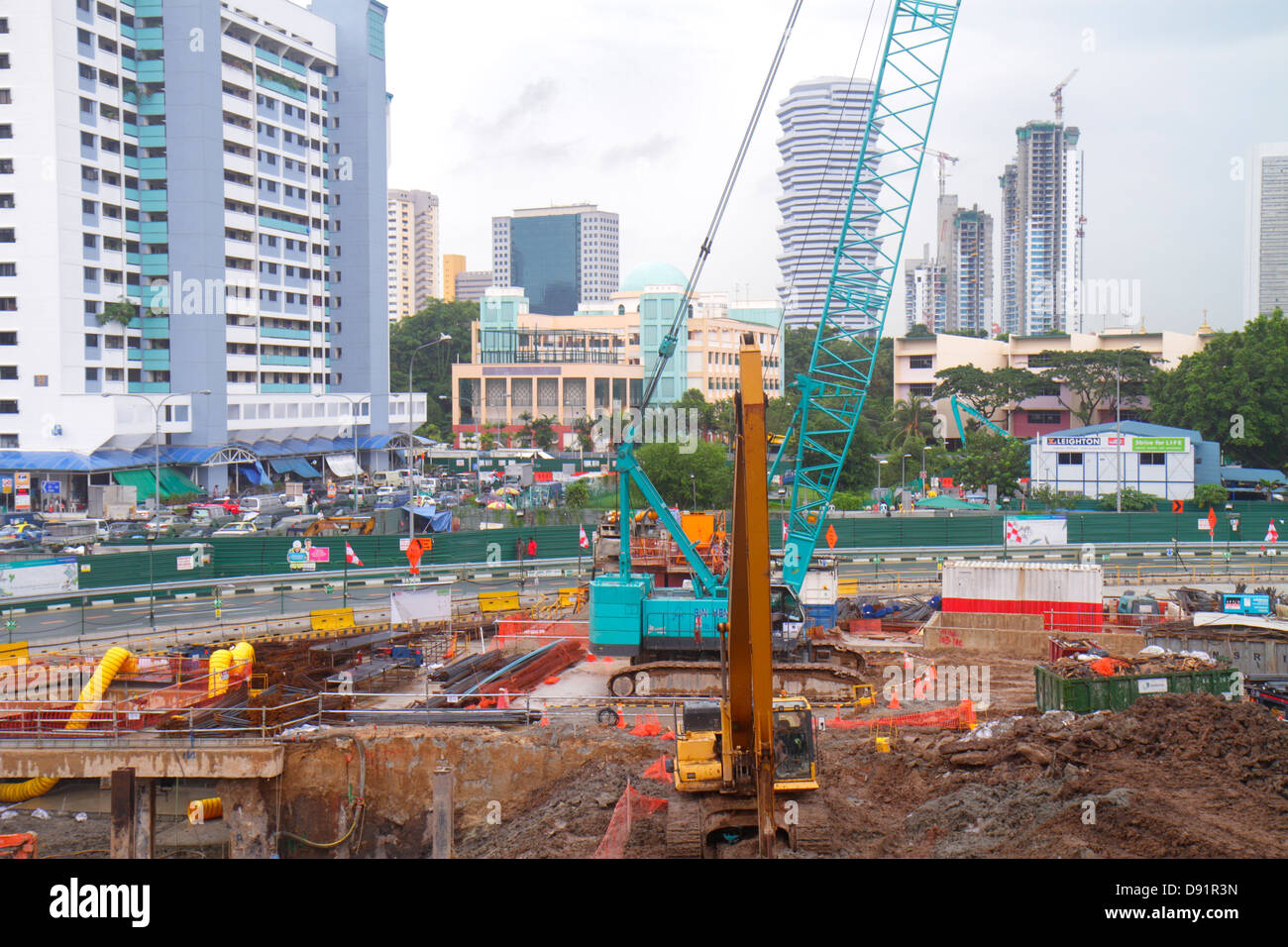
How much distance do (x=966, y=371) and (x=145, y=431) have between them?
56520 mm

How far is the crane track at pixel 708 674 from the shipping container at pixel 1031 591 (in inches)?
222

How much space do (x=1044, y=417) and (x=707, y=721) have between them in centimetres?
7248

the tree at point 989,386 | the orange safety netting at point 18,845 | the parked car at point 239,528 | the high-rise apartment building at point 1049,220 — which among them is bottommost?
the orange safety netting at point 18,845

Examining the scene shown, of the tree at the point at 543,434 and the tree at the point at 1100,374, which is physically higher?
the tree at the point at 1100,374

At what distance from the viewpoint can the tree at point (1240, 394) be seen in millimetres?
63219

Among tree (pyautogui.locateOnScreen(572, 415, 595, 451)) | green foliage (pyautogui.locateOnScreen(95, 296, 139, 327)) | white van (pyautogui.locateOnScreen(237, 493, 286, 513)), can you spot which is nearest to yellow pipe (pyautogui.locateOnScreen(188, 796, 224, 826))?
white van (pyautogui.locateOnScreen(237, 493, 286, 513))

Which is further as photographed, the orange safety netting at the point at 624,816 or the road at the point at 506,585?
the road at the point at 506,585

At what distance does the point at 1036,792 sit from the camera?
13758mm

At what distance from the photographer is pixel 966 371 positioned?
79.8 meters

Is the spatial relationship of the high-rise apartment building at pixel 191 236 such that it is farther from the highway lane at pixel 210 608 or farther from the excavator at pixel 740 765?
the excavator at pixel 740 765

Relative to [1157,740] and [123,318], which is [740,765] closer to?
[1157,740]

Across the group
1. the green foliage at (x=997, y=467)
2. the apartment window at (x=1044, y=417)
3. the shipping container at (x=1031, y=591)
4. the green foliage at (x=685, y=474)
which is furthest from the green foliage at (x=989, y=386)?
the shipping container at (x=1031, y=591)
